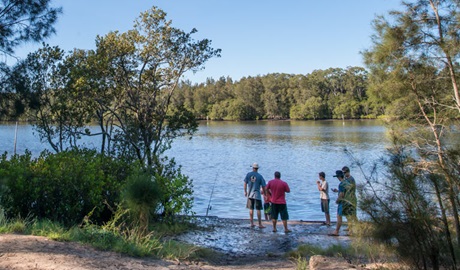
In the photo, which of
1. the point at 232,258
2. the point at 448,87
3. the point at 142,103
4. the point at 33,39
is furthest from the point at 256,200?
the point at 33,39

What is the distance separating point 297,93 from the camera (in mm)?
119188

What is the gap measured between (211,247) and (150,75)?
632 centimetres

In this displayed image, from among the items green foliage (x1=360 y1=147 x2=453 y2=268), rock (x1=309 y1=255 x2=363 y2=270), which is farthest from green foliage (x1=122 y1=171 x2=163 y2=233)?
green foliage (x1=360 y1=147 x2=453 y2=268)

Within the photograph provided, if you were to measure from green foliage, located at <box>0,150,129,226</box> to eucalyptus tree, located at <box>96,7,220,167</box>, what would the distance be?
3928 millimetres

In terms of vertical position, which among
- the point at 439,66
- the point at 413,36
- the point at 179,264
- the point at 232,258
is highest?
the point at 413,36

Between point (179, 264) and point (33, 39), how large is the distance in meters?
6.29

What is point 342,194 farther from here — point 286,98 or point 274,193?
point 286,98

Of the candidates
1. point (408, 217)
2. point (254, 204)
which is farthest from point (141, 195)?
point (254, 204)

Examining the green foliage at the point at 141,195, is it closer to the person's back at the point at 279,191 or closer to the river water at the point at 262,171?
the river water at the point at 262,171

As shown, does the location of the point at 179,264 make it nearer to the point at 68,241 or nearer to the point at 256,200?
the point at 68,241

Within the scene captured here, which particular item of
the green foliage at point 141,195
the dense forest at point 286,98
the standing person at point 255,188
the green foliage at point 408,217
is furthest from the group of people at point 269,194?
the dense forest at point 286,98

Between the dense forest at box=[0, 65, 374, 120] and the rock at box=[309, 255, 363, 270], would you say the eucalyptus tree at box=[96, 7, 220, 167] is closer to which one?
the rock at box=[309, 255, 363, 270]

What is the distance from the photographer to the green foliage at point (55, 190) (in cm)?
768

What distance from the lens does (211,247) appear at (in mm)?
8914
